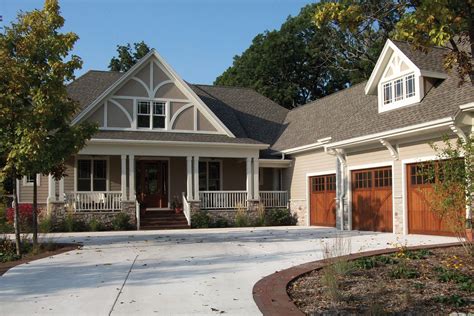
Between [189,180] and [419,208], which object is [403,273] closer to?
[419,208]

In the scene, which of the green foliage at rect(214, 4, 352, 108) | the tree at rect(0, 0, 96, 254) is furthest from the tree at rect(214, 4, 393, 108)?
the tree at rect(0, 0, 96, 254)

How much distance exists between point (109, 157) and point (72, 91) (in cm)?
382

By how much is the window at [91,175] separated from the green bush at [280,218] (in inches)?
310

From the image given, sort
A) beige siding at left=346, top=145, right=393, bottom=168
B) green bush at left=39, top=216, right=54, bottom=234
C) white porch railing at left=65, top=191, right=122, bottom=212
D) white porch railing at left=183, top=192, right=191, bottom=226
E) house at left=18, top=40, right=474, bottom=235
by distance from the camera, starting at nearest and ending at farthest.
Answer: house at left=18, top=40, right=474, bottom=235
beige siding at left=346, top=145, right=393, bottom=168
green bush at left=39, top=216, right=54, bottom=234
white porch railing at left=65, top=191, right=122, bottom=212
white porch railing at left=183, top=192, right=191, bottom=226

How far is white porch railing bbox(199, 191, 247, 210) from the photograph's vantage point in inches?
973

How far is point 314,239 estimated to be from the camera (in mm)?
16391

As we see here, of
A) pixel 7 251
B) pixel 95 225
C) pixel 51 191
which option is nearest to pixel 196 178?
pixel 95 225

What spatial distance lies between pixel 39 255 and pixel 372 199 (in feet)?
38.8

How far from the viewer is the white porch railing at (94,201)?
2283 centimetres

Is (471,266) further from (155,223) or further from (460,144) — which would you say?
(155,223)

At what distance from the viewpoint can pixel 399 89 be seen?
18.8 meters

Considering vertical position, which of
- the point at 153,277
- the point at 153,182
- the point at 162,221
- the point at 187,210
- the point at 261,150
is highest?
the point at 261,150

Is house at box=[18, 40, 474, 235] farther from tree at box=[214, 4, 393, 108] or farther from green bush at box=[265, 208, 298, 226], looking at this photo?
tree at box=[214, 4, 393, 108]

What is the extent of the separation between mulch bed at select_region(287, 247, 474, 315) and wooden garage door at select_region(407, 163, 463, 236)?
5775 mm
